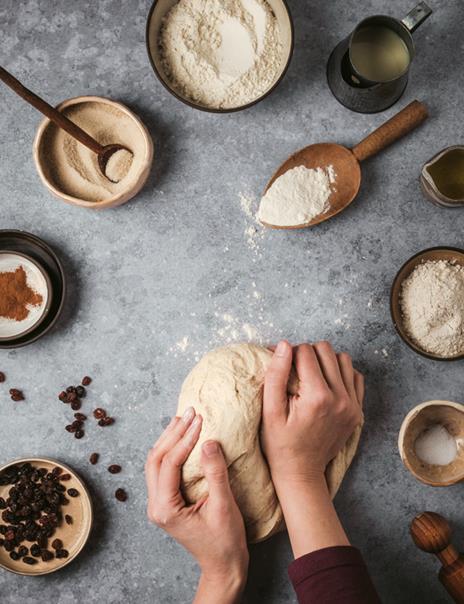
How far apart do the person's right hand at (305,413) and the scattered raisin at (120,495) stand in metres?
0.44

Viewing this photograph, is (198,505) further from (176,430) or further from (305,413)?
(305,413)

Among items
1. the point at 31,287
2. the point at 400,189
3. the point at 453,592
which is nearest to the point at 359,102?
the point at 400,189

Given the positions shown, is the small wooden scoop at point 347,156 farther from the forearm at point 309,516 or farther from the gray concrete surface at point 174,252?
the forearm at point 309,516

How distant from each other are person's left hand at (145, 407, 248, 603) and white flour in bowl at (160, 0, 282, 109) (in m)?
0.84

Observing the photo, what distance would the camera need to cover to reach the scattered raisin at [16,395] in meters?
1.56

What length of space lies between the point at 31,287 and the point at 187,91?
0.68m

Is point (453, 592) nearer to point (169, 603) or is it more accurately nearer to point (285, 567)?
point (285, 567)

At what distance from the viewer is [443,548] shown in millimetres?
1377

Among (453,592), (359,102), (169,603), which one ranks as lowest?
(453,592)

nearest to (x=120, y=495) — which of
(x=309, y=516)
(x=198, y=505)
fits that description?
(x=198, y=505)

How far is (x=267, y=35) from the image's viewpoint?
150 cm

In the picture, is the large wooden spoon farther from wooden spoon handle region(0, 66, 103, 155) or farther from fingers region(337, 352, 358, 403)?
fingers region(337, 352, 358, 403)

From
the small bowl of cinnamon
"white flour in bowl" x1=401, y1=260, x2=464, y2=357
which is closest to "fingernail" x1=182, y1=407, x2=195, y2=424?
the small bowl of cinnamon

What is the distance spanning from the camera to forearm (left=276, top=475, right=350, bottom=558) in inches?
51.6
